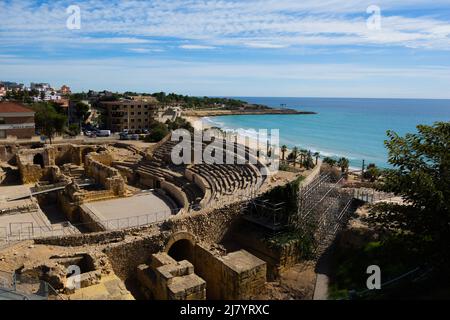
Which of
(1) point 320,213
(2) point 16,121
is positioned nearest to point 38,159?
(2) point 16,121

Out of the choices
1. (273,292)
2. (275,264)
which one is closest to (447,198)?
(273,292)

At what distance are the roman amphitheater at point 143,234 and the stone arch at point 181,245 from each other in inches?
1.9

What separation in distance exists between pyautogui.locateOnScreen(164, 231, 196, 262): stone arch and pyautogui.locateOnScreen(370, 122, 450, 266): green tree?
29.6 ft

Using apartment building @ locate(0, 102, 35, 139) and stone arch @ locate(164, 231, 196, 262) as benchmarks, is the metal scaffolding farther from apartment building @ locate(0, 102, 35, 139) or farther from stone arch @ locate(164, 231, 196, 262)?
apartment building @ locate(0, 102, 35, 139)

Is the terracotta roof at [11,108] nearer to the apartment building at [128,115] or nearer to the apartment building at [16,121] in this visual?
the apartment building at [16,121]

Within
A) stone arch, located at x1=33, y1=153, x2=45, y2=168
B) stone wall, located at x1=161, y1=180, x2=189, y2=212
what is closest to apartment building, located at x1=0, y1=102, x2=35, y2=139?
stone arch, located at x1=33, y1=153, x2=45, y2=168

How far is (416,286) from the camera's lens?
38.2 ft

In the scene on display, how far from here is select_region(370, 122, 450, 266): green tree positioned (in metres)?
10.4

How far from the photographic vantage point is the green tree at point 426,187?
1039 centimetres

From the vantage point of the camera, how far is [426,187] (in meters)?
10.2

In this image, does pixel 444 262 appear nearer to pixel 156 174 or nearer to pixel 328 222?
pixel 328 222

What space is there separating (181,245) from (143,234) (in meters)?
2.28

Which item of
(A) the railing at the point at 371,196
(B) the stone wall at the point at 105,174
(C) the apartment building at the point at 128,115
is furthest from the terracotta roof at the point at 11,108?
(A) the railing at the point at 371,196
